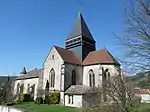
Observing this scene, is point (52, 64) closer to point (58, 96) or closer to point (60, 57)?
point (60, 57)

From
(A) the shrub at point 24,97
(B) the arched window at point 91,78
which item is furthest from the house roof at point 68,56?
(A) the shrub at point 24,97

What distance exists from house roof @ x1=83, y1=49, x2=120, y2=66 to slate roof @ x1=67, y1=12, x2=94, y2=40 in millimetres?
5052

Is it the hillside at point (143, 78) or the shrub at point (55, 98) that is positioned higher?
the hillside at point (143, 78)

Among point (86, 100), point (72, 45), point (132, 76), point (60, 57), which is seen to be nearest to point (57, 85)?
point (60, 57)

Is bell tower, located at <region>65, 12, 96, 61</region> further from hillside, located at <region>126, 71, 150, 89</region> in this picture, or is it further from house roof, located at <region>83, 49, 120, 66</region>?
hillside, located at <region>126, 71, 150, 89</region>

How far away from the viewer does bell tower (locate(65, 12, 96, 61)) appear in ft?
131

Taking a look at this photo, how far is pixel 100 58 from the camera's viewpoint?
35.9 m

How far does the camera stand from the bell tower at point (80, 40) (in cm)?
3989

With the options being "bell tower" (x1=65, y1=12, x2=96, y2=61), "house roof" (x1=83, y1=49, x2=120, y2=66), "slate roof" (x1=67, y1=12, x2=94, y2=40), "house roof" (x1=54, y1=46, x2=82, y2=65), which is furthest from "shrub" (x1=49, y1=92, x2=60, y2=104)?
"slate roof" (x1=67, y1=12, x2=94, y2=40)

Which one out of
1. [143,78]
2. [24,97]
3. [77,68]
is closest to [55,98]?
[77,68]

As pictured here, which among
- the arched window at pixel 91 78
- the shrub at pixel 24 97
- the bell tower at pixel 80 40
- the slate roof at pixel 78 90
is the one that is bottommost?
the shrub at pixel 24 97

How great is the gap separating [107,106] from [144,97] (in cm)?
2611

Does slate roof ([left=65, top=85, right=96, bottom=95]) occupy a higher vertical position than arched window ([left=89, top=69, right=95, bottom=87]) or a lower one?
lower

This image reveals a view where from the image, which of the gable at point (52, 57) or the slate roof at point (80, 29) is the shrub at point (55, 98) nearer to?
the gable at point (52, 57)
